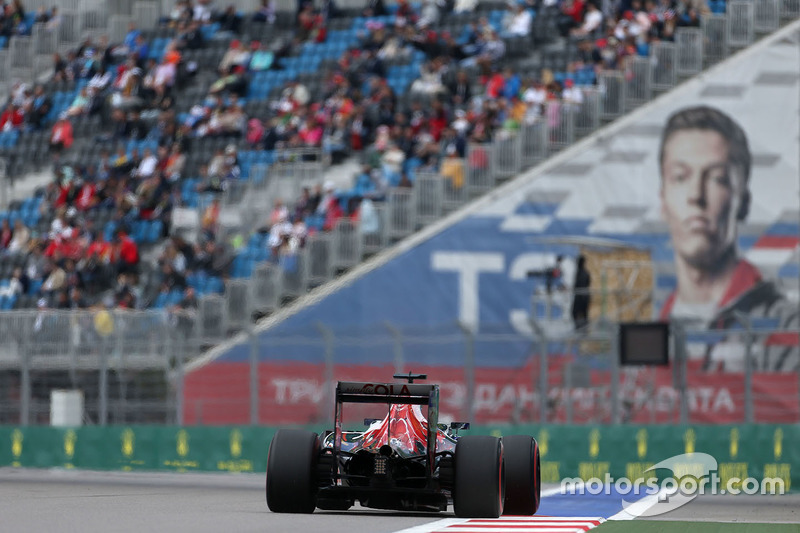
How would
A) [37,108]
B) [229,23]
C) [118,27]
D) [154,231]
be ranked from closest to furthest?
[154,231] → [229,23] → [37,108] → [118,27]

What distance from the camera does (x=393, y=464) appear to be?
12711 millimetres

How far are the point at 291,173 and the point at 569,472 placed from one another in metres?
11.0

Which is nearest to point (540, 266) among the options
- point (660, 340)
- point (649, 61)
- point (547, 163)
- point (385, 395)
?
point (547, 163)

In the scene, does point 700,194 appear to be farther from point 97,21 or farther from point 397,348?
point 97,21

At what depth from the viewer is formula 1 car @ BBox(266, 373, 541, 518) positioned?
12.7 m

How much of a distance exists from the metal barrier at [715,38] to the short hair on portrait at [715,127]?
3.38ft

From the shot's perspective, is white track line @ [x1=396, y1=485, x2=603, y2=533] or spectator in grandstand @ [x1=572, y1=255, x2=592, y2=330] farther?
spectator in grandstand @ [x1=572, y1=255, x2=592, y2=330]

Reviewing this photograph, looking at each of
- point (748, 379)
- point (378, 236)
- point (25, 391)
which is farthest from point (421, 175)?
point (748, 379)

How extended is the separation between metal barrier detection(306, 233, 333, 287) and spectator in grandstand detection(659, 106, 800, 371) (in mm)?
6014

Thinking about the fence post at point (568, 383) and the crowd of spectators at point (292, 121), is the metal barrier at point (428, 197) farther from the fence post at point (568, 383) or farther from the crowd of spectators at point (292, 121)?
the fence post at point (568, 383)

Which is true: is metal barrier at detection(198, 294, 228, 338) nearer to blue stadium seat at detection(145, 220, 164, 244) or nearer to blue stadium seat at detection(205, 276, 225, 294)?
blue stadium seat at detection(205, 276, 225, 294)

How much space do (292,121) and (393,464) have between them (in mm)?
20216

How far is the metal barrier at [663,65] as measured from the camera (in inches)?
1133

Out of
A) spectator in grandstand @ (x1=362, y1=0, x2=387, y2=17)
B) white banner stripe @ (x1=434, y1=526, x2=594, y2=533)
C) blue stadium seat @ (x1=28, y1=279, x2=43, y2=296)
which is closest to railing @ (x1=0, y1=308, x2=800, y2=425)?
blue stadium seat @ (x1=28, y1=279, x2=43, y2=296)
